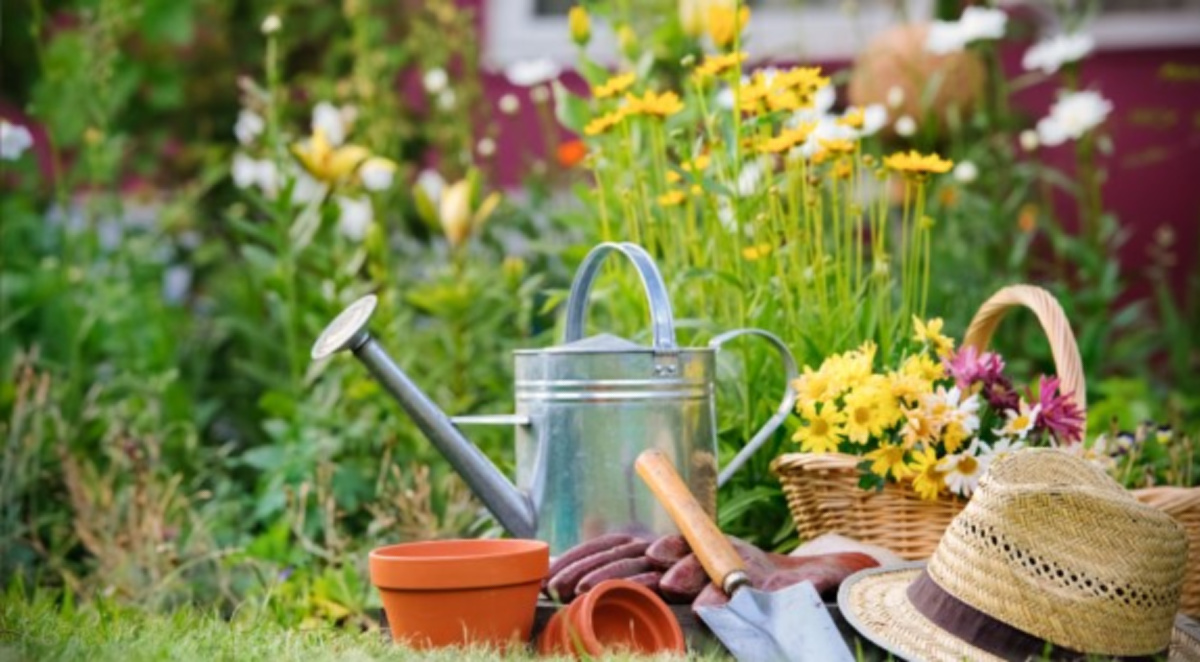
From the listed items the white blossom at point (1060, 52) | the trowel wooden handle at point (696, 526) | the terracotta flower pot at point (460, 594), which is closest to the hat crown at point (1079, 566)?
the trowel wooden handle at point (696, 526)

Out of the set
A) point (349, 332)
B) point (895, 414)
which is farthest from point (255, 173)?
point (895, 414)

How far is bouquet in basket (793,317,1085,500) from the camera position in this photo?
2.54 metres

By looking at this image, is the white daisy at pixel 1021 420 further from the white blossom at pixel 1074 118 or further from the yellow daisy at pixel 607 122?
the white blossom at pixel 1074 118

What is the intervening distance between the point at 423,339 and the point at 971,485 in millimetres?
1979

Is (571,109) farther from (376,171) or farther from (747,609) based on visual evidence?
(747,609)

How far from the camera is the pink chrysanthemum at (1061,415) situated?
2572mm

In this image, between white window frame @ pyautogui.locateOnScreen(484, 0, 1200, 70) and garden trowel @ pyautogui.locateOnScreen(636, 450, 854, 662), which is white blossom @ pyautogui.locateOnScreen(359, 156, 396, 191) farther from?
white window frame @ pyautogui.locateOnScreen(484, 0, 1200, 70)

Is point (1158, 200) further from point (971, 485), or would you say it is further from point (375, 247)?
point (971, 485)

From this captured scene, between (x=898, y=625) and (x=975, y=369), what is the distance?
570 millimetres

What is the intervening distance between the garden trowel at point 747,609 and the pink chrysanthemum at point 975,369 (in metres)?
0.48

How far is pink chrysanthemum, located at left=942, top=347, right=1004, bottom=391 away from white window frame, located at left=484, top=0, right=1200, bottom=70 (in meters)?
3.55

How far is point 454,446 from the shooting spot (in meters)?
2.59

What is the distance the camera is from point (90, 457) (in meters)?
3.94

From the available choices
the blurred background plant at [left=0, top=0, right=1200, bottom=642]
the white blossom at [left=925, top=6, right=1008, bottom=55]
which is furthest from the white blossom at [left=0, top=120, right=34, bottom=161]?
the white blossom at [left=925, top=6, right=1008, bottom=55]
